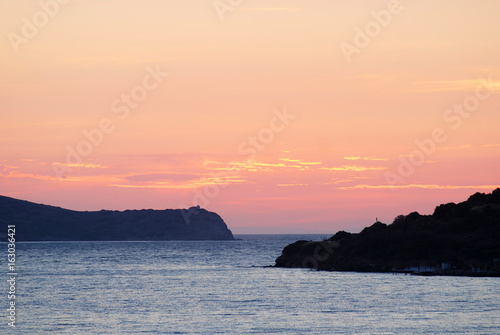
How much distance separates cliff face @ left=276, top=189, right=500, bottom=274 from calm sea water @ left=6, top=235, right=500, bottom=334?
10.8 metres

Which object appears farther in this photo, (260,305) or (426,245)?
(426,245)

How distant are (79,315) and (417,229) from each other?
8183 centimetres

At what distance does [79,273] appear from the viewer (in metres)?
140

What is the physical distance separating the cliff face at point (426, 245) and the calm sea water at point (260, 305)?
10812 millimetres

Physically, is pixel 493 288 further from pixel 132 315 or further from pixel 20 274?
pixel 20 274

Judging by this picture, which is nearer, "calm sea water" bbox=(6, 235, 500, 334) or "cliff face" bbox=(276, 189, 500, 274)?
"calm sea water" bbox=(6, 235, 500, 334)

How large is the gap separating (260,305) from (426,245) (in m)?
59.0

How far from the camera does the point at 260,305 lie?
266 ft

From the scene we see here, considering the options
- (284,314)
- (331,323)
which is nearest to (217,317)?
(284,314)

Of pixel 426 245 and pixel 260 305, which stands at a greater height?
pixel 426 245

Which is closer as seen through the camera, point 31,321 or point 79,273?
point 31,321

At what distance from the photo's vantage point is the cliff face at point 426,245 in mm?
125688

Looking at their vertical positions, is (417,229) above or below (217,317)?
above

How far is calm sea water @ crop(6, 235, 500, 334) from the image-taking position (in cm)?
6384
